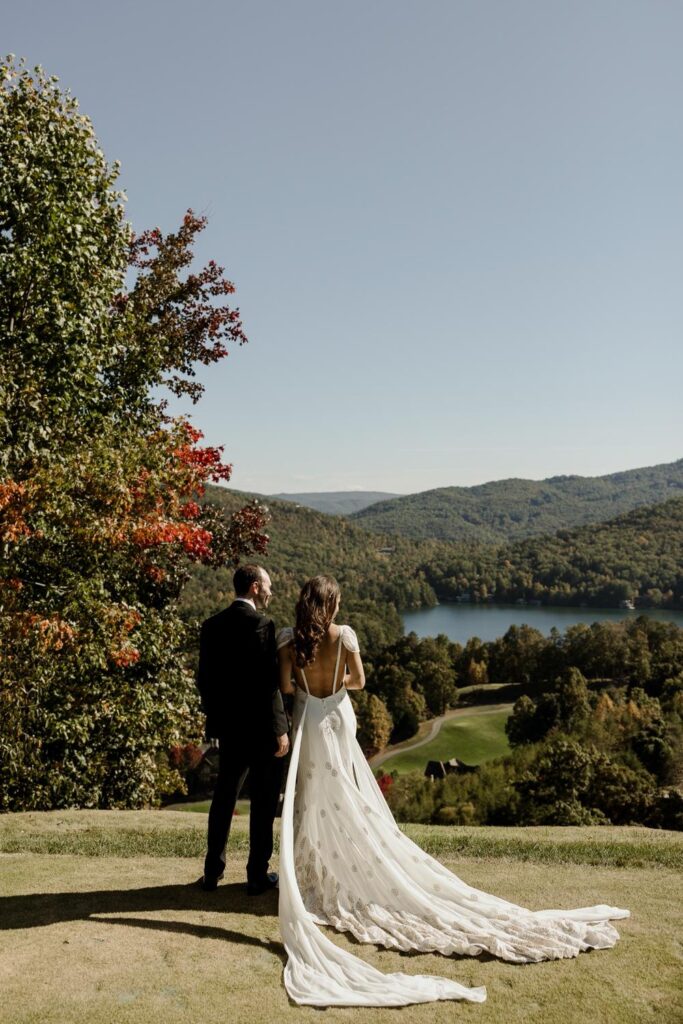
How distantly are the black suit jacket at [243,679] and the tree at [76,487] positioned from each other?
12.4 feet

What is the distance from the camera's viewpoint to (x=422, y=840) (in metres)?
8.74

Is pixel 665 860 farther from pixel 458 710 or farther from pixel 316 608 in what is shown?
pixel 458 710

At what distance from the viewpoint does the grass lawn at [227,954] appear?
12.7 ft

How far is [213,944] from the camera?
15.3 feet

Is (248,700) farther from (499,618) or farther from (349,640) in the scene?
(499,618)

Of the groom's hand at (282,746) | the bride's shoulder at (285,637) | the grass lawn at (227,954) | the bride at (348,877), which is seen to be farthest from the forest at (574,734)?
the bride's shoulder at (285,637)

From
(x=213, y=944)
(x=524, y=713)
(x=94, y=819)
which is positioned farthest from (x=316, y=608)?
(x=524, y=713)

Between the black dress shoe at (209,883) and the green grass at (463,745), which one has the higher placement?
the black dress shoe at (209,883)

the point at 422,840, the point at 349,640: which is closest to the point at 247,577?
the point at 349,640

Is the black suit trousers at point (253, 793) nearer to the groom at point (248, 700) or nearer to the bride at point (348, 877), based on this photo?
the groom at point (248, 700)

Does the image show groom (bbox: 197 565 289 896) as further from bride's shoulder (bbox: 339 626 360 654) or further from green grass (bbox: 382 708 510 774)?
green grass (bbox: 382 708 510 774)

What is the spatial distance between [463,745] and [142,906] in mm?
70668

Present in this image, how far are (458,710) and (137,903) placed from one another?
275 ft

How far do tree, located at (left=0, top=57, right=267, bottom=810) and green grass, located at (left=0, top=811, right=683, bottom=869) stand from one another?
1687 millimetres
